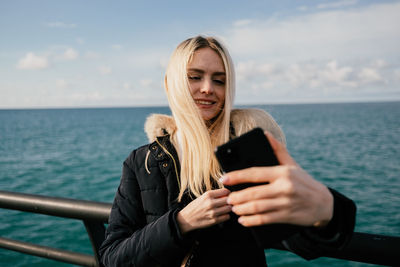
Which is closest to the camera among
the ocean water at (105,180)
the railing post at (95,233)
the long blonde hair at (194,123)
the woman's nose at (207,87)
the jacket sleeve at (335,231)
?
the jacket sleeve at (335,231)

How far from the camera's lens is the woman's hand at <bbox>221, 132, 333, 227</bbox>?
875 millimetres

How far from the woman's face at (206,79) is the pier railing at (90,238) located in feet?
3.27

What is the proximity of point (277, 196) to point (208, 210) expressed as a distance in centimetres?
54

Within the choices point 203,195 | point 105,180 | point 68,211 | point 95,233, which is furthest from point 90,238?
point 105,180

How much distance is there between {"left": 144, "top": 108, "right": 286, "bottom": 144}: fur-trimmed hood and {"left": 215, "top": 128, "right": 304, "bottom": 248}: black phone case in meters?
0.93

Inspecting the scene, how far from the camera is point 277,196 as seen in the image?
88 cm

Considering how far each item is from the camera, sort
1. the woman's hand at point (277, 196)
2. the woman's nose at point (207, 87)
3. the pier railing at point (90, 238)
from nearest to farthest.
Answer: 1. the woman's hand at point (277, 196)
2. the pier railing at point (90, 238)
3. the woman's nose at point (207, 87)

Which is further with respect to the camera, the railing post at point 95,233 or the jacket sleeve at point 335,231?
the railing post at point 95,233

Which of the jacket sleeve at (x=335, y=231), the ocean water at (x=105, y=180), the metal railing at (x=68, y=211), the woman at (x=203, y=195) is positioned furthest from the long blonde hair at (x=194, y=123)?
the jacket sleeve at (x=335, y=231)

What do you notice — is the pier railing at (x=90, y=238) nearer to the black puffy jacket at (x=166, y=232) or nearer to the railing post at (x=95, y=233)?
the railing post at (x=95, y=233)

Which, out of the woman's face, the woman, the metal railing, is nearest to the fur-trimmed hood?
the woman

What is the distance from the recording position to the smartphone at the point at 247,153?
0.97 meters

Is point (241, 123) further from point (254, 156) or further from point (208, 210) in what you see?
point (254, 156)

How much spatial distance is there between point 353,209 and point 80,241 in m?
17.0
